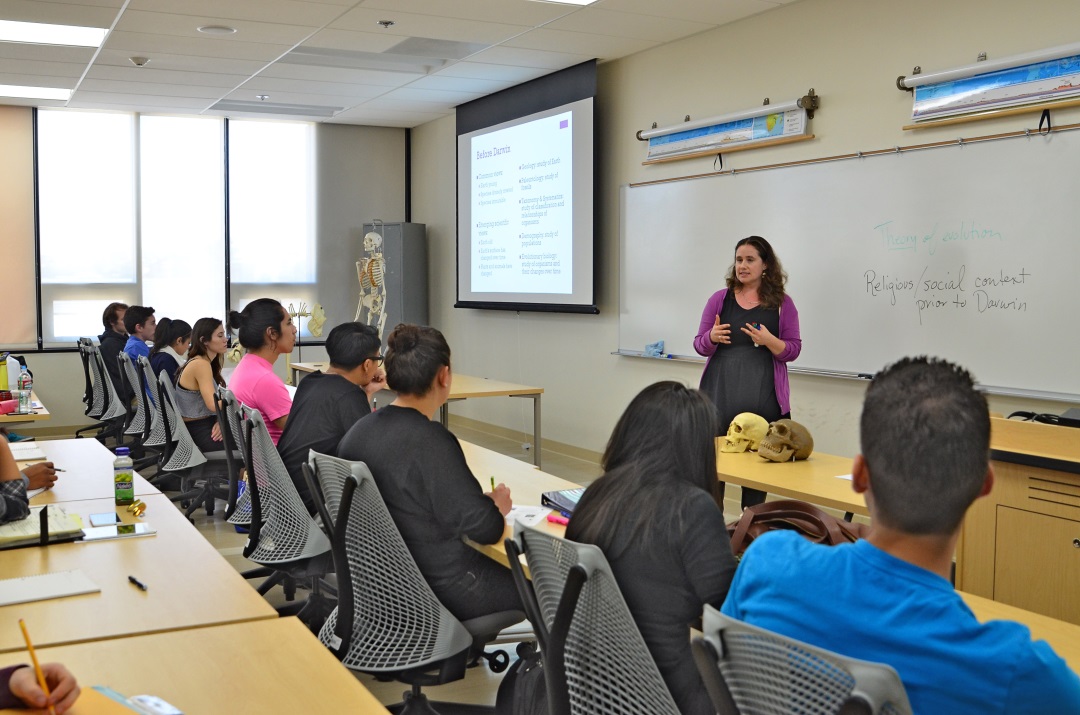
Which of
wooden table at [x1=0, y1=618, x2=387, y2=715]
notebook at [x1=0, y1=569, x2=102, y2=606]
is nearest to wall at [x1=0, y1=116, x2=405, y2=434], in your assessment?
notebook at [x1=0, y1=569, x2=102, y2=606]

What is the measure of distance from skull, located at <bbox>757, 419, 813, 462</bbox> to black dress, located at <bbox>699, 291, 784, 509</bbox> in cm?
86

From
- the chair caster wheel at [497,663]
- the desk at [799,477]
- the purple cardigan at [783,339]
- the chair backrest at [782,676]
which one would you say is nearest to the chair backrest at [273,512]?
the chair caster wheel at [497,663]

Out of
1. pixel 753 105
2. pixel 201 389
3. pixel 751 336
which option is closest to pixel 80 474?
pixel 201 389

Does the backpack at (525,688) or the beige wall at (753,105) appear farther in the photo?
the beige wall at (753,105)

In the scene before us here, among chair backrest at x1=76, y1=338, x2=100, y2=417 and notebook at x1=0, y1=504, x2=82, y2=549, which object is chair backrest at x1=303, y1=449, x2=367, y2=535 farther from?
chair backrest at x1=76, y1=338, x2=100, y2=417

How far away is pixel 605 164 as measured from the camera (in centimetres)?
741

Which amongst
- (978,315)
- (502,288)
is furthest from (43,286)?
(978,315)

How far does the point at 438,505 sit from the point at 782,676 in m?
1.48

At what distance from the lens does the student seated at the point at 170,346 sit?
20.7ft

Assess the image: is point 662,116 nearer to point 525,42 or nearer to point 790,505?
point 525,42

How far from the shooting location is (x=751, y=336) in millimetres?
4566

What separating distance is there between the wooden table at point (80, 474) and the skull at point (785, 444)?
6.94 ft

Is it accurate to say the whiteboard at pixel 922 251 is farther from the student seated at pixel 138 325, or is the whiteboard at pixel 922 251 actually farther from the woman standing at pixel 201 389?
the student seated at pixel 138 325

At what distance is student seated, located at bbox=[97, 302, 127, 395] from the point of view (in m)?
7.85
